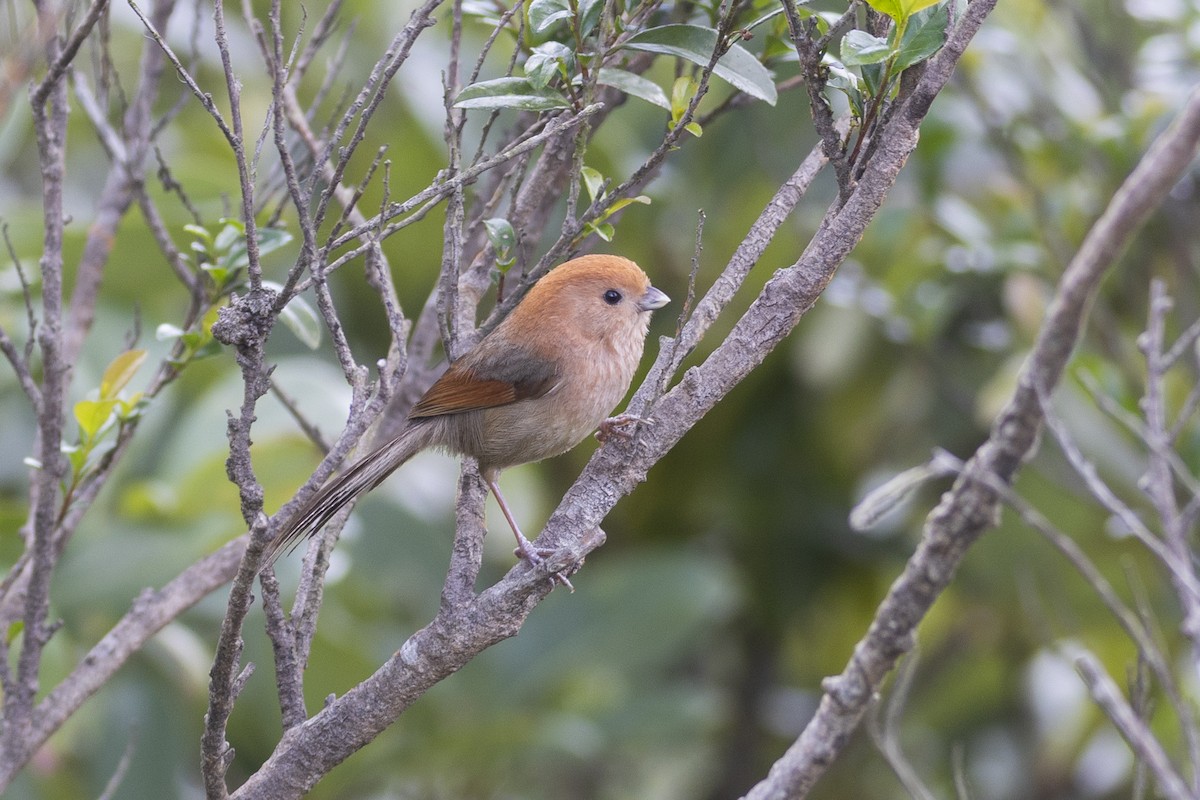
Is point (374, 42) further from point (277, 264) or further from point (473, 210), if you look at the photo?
point (473, 210)

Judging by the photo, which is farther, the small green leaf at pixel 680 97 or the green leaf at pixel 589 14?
the small green leaf at pixel 680 97

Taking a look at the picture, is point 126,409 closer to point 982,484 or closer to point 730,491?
point 982,484

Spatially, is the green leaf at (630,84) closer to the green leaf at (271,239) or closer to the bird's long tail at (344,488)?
the green leaf at (271,239)

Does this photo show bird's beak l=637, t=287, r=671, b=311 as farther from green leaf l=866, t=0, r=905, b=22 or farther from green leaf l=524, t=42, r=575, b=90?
green leaf l=866, t=0, r=905, b=22

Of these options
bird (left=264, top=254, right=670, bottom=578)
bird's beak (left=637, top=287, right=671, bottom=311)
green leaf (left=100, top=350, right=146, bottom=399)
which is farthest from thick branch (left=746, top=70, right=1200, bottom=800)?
bird's beak (left=637, top=287, right=671, bottom=311)

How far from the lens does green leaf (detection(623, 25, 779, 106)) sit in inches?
95.9

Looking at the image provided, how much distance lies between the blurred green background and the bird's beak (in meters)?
0.96

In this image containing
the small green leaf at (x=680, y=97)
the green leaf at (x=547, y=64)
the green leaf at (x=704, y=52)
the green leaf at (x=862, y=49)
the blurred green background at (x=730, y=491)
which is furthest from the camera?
the blurred green background at (x=730, y=491)

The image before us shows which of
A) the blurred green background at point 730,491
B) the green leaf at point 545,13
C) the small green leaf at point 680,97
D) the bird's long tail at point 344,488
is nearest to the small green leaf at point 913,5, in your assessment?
the small green leaf at point 680,97

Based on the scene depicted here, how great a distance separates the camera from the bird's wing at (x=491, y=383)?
360 cm

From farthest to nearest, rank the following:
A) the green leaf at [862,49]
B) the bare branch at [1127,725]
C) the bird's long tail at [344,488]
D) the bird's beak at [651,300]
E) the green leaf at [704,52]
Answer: the bird's beak at [651,300] → the bird's long tail at [344,488] → the green leaf at [704,52] → the green leaf at [862,49] → the bare branch at [1127,725]

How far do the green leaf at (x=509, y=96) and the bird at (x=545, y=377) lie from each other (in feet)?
3.56

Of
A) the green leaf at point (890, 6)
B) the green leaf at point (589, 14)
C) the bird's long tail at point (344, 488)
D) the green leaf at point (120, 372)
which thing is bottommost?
the green leaf at point (890, 6)

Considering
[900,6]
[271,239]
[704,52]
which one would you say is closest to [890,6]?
[900,6]
